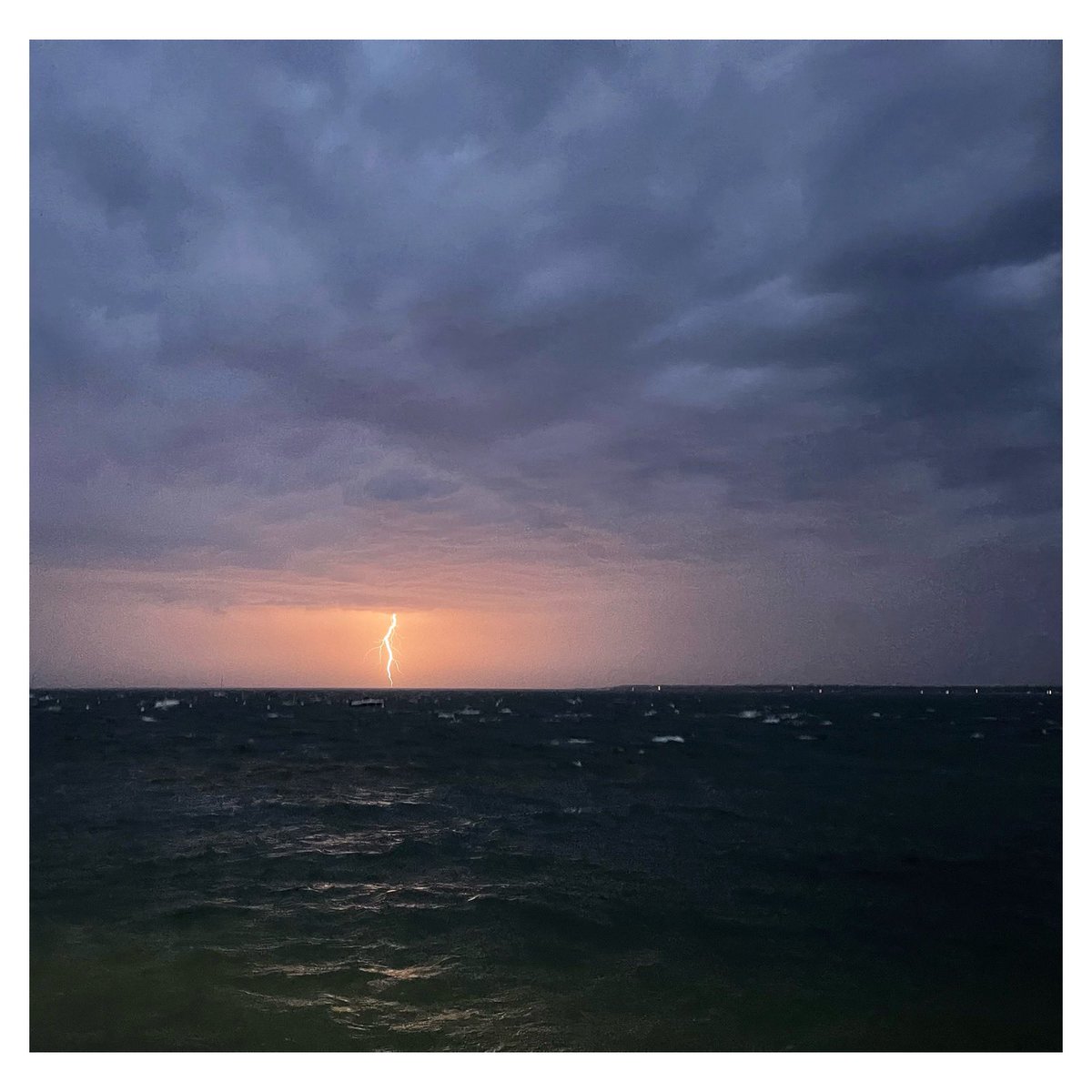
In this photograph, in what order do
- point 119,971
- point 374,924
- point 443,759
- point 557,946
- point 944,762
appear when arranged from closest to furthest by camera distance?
point 119,971 → point 557,946 → point 374,924 → point 944,762 → point 443,759

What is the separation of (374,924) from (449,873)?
361cm

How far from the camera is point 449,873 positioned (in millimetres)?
15500

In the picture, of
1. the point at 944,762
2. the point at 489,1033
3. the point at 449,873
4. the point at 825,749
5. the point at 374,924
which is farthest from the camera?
the point at 825,749

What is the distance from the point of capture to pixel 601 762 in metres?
35.2

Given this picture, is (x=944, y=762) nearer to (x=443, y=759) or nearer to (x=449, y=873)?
(x=443, y=759)

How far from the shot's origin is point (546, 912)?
42.0 ft

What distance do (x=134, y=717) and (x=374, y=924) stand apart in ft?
214

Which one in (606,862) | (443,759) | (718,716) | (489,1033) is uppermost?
(489,1033)

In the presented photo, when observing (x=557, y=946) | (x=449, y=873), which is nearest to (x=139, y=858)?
(x=449, y=873)

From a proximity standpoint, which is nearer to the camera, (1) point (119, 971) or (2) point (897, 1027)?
(2) point (897, 1027)

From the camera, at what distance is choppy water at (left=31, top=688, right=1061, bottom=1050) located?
28.5 feet

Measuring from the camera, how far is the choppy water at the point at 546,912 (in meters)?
8.68

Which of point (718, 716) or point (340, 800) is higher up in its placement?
point (340, 800)

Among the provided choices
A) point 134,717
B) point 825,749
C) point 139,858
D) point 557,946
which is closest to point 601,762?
Answer: point 825,749
